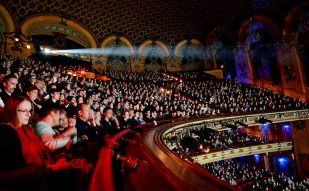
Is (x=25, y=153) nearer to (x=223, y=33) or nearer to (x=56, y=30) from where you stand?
(x=56, y=30)

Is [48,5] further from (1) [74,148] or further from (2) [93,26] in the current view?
(1) [74,148]

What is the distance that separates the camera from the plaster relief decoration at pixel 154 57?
851 inches

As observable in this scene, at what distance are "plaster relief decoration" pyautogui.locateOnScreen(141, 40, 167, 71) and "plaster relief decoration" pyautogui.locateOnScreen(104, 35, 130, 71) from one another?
2326mm

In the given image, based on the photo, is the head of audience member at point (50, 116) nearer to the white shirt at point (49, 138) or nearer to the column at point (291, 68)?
the white shirt at point (49, 138)

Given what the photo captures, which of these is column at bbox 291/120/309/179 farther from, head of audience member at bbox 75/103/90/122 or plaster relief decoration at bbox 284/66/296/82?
head of audience member at bbox 75/103/90/122

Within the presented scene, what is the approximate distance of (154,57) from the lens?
21.9m

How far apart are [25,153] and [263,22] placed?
21138mm

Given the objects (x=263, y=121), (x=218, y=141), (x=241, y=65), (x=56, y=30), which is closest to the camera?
(x=263, y=121)

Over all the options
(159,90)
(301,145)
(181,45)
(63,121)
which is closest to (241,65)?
(181,45)

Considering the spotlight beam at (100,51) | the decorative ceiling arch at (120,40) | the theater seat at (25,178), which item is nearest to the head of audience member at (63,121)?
the theater seat at (25,178)

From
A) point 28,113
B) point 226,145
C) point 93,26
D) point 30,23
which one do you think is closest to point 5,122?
point 28,113

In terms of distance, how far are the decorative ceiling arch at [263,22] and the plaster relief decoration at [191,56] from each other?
5320mm

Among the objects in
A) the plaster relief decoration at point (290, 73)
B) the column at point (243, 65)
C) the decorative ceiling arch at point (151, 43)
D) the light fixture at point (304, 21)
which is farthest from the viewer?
the decorative ceiling arch at point (151, 43)

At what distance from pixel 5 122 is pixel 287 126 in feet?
58.2
